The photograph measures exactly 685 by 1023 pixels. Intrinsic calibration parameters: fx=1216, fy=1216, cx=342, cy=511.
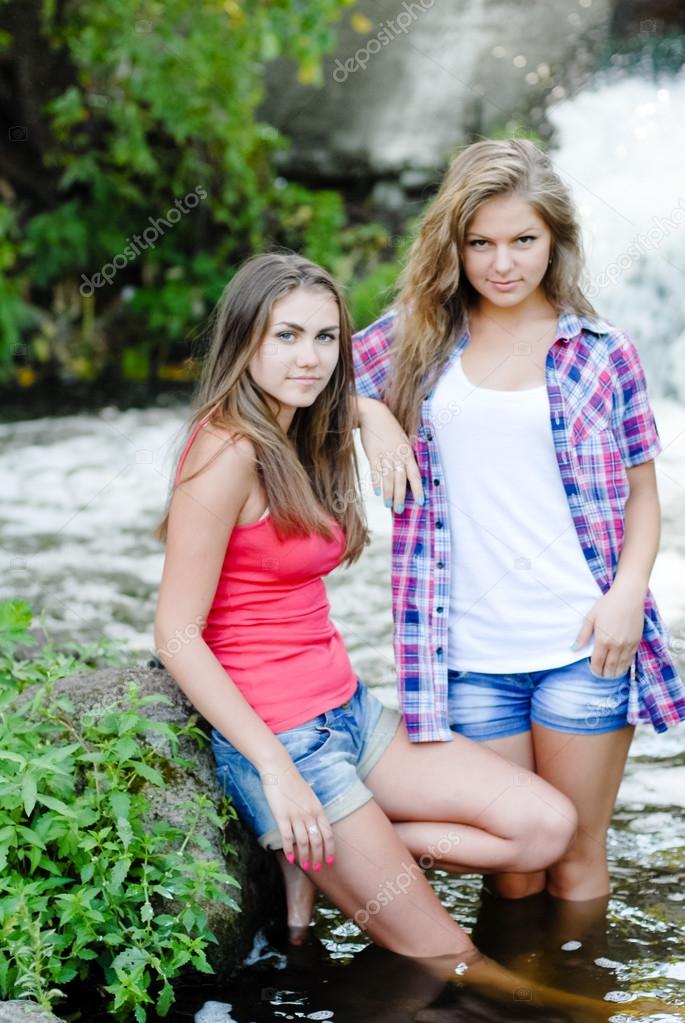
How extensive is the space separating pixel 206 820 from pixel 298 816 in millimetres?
336

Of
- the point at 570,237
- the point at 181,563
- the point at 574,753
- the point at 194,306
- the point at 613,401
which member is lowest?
the point at 574,753

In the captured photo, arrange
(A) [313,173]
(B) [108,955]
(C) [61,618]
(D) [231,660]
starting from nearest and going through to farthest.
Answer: (B) [108,955] < (D) [231,660] < (C) [61,618] < (A) [313,173]

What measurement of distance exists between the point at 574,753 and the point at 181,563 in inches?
40.4

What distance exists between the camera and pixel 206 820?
2762 mm

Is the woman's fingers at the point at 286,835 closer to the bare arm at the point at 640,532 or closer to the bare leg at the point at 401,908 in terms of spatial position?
the bare leg at the point at 401,908

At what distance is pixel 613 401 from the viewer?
9.25ft

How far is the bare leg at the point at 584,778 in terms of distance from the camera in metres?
2.84

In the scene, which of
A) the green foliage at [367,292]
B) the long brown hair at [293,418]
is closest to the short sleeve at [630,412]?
the long brown hair at [293,418]

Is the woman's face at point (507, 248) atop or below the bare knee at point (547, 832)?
atop

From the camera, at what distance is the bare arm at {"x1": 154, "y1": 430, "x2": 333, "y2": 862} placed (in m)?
2.55

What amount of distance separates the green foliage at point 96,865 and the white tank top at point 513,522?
0.79m

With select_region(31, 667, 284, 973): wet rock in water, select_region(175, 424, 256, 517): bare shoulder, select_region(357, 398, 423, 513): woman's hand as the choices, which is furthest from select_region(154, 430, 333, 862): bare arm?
select_region(357, 398, 423, 513): woman's hand

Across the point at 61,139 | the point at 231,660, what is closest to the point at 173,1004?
the point at 231,660

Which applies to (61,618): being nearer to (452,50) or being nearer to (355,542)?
(355,542)
